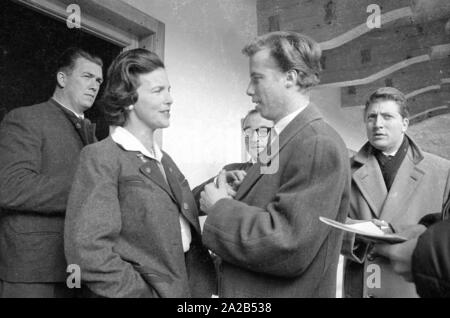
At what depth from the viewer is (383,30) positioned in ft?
10.1

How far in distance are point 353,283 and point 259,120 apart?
89 centimetres

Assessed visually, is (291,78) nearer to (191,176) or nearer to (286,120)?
(286,120)

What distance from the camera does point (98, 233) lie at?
116 cm

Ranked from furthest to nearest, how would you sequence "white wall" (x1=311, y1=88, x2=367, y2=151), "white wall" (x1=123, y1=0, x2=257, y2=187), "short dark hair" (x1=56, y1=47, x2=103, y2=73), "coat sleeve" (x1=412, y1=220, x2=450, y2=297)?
1. "white wall" (x1=311, y1=88, x2=367, y2=151)
2. "white wall" (x1=123, y1=0, x2=257, y2=187)
3. "short dark hair" (x1=56, y1=47, x2=103, y2=73)
4. "coat sleeve" (x1=412, y1=220, x2=450, y2=297)

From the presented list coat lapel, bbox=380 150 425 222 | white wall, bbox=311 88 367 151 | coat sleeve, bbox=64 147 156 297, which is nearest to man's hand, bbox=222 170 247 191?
coat sleeve, bbox=64 147 156 297

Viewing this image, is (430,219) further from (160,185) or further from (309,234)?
(160,185)

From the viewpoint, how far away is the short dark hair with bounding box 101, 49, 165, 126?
1.41 m

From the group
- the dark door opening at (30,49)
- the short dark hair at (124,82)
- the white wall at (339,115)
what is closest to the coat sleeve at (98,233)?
the short dark hair at (124,82)

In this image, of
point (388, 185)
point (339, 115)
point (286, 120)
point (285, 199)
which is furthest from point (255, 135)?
point (339, 115)

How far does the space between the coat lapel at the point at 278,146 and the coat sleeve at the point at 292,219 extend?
0.07 metres

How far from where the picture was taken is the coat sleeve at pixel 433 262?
0.94m

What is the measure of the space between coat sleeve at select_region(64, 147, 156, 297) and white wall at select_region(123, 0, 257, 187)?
1110 mm

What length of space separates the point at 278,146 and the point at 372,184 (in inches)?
33.0

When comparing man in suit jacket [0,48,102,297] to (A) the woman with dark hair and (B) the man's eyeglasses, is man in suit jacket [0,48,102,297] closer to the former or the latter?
(A) the woman with dark hair
